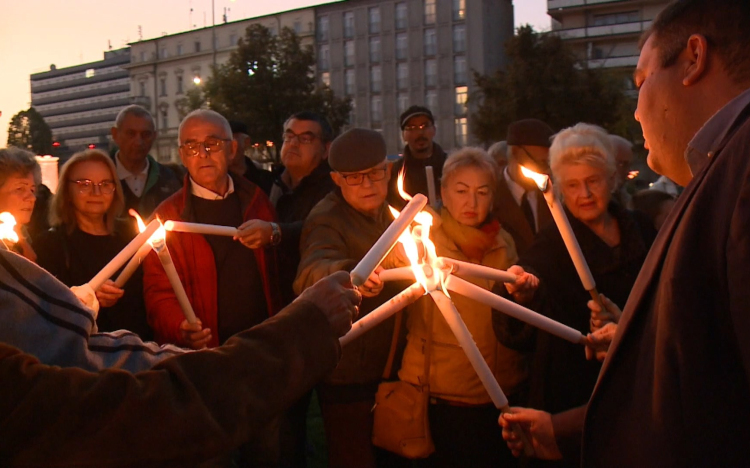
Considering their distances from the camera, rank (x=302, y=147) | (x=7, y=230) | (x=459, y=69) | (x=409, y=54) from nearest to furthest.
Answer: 1. (x=7, y=230)
2. (x=302, y=147)
3. (x=459, y=69)
4. (x=409, y=54)

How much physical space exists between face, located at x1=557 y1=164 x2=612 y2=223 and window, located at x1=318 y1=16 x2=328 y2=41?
65722 millimetres

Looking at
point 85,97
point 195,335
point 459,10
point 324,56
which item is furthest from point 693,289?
point 85,97

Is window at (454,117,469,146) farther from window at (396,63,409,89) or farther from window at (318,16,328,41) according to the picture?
window at (318,16,328,41)

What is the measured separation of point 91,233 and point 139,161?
5.43 ft

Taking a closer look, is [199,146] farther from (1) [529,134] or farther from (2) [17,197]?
(1) [529,134]

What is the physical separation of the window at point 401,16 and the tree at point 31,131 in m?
33.8

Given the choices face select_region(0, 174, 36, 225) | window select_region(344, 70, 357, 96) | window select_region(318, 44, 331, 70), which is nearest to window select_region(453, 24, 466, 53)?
window select_region(344, 70, 357, 96)

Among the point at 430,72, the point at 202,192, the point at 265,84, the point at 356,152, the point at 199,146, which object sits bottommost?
the point at 202,192

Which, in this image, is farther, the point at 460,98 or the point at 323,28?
the point at 323,28

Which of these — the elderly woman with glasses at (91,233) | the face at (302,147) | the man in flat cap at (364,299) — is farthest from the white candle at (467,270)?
the face at (302,147)

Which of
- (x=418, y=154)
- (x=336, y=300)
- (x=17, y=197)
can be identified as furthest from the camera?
(x=418, y=154)

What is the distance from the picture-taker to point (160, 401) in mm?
1448

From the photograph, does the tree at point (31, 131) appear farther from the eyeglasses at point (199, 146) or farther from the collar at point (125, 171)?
the eyeglasses at point (199, 146)

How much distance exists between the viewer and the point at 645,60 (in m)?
1.69
